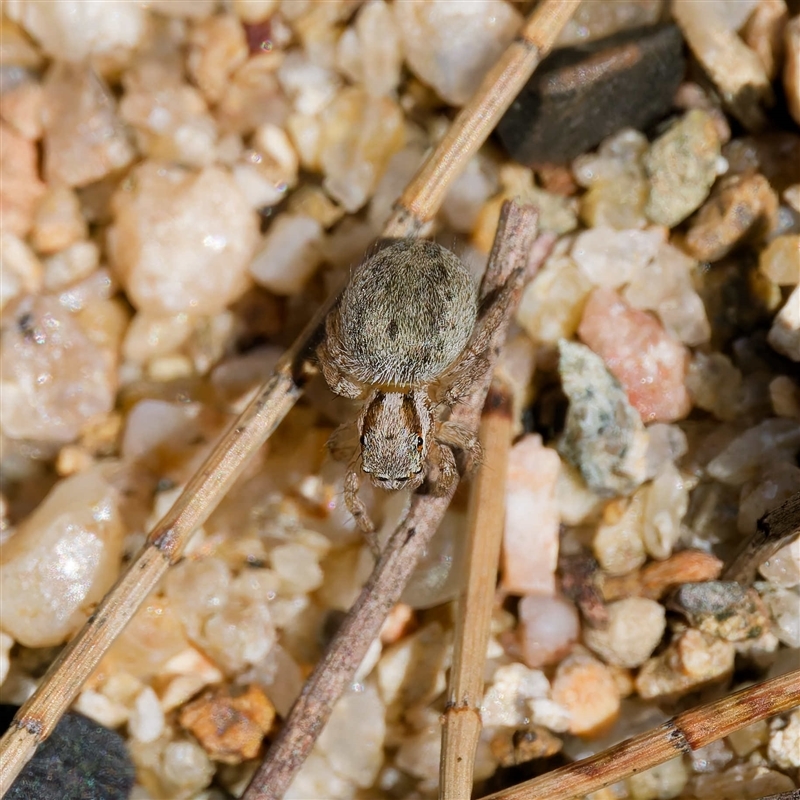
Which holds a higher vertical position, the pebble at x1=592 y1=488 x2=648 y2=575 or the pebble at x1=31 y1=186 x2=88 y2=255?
the pebble at x1=31 y1=186 x2=88 y2=255

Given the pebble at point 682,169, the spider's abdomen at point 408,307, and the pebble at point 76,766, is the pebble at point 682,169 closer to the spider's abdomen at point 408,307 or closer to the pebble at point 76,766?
the spider's abdomen at point 408,307

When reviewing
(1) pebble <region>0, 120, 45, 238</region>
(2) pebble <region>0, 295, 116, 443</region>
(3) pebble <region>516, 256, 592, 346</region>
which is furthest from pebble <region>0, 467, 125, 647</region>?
(3) pebble <region>516, 256, 592, 346</region>

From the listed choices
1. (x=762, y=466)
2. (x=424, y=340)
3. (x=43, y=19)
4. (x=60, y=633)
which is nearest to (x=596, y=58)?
(x=424, y=340)

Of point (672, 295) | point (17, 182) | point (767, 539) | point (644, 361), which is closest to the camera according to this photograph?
point (767, 539)

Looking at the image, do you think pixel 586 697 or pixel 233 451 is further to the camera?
pixel 586 697

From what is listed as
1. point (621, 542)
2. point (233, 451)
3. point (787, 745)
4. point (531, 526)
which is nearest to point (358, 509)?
point (233, 451)

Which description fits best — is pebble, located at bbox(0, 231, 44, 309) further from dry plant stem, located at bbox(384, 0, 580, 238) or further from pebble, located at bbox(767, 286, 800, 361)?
pebble, located at bbox(767, 286, 800, 361)

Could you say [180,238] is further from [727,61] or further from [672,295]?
[727,61]
